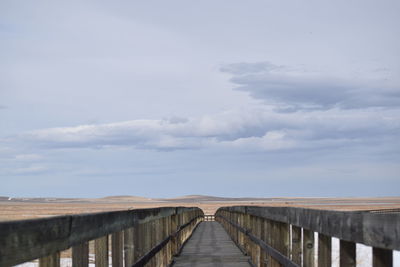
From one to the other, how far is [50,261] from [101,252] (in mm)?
1530

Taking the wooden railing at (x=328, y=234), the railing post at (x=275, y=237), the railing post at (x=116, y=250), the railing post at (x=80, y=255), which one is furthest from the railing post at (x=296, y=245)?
the railing post at (x=80, y=255)

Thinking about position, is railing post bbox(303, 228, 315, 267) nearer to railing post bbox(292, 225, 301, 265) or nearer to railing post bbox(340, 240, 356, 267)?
railing post bbox(292, 225, 301, 265)

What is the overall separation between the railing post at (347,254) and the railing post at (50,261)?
2.10m

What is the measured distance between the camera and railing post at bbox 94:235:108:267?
502cm

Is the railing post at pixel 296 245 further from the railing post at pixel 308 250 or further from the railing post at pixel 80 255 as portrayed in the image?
the railing post at pixel 80 255

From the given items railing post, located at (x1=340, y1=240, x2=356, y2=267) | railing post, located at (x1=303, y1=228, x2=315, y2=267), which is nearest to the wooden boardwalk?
railing post, located at (x1=303, y1=228, x2=315, y2=267)

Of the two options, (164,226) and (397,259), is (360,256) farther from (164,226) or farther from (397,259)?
(164,226)

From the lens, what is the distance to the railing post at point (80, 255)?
167 inches

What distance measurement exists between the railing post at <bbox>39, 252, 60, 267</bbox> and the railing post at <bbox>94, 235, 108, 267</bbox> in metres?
1.38

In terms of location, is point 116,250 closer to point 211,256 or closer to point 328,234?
point 328,234

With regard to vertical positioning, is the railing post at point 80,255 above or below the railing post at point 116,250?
above

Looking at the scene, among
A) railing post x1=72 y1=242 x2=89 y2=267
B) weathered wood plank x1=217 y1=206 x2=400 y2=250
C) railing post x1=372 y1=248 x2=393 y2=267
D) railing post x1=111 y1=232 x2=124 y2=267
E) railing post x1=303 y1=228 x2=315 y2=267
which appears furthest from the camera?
railing post x1=303 y1=228 x2=315 y2=267

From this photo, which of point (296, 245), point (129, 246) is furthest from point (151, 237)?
point (296, 245)

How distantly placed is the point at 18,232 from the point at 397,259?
1989cm
